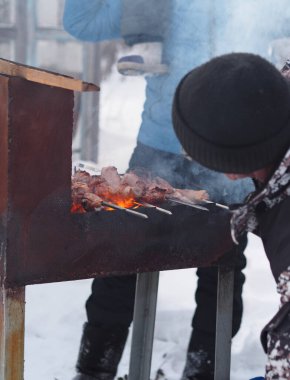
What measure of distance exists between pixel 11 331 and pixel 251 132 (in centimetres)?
138

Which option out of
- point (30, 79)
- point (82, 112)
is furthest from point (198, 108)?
point (82, 112)

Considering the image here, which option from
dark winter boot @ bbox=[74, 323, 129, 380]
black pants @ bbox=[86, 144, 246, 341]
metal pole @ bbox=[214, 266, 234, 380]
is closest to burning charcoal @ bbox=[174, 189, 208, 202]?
metal pole @ bbox=[214, 266, 234, 380]

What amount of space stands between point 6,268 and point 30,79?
30.0 inches

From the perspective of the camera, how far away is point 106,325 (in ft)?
13.3

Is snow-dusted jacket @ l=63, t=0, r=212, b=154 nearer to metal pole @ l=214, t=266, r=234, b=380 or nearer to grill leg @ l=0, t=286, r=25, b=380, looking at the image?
metal pole @ l=214, t=266, r=234, b=380

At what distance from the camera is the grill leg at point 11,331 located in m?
2.79

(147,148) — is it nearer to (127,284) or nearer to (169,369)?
(127,284)

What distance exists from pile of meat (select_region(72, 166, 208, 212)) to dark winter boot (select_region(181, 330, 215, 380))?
108cm

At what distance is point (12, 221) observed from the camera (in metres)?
2.72

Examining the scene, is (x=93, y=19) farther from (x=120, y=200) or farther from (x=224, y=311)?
(x=224, y=311)

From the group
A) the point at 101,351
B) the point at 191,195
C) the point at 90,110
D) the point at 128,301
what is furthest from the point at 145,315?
the point at 90,110

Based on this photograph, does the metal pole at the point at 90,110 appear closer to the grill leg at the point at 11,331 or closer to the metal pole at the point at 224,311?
the metal pole at the point at 224,311

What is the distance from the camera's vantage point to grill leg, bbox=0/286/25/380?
279 centimetres

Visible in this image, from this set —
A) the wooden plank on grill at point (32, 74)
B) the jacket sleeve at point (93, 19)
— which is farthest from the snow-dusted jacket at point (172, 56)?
the wooden plank on grill at point (32, 74)
